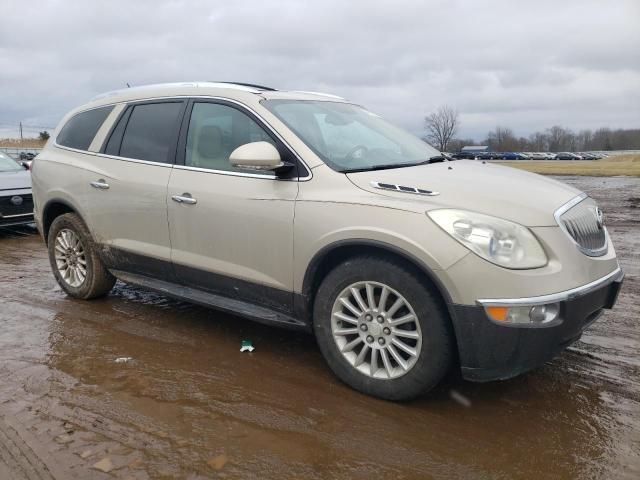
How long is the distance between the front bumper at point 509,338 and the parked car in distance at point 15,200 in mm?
8430

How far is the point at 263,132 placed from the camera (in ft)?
12.6

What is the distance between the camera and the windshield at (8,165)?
10.1 m

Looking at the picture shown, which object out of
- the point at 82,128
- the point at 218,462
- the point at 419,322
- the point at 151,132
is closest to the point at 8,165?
the point at 82,128

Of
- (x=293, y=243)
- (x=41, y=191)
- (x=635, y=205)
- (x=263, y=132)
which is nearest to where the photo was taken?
(x=293, y=243)

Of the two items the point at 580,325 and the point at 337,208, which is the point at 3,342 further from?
the point at 580,325

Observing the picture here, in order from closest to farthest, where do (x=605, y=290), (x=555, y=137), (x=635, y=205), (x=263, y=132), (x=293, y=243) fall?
(x=605, y=290), (x=293, y=243), (x=263, y=132), (x=635, y=205), (x=555, y=137)

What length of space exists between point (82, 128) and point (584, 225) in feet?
14.3

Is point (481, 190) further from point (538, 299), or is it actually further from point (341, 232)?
point (341, 232)

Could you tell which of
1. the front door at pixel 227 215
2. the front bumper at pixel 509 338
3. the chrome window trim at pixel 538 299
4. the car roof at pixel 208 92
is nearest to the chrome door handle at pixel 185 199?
the front door at pixel 227 215

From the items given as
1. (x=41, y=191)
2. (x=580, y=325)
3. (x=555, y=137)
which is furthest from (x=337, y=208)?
(x=555, y=137)

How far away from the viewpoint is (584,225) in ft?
10.8

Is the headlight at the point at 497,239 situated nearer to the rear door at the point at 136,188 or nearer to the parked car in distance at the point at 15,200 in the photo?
the rear door at the point at 136,188

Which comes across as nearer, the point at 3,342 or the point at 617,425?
the point at 617,425

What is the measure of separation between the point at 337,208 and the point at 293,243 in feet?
1.28
